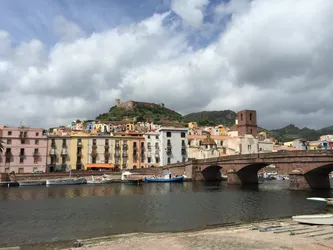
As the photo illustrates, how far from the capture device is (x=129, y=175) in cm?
7631

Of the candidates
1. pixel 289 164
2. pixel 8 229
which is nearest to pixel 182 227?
pixel 8 229

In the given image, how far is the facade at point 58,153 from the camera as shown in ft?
269

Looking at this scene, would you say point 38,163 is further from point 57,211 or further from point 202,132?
point 202,132

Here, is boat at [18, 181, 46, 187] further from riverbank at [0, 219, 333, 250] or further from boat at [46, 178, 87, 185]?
riverbank at [0, 219, 333, 250]

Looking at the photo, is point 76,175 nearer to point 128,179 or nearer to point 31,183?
point 31,183

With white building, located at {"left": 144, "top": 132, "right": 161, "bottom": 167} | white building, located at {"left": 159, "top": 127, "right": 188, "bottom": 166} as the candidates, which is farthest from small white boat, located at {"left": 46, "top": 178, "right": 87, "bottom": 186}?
white building, located at {"left": 159, "top": 127, "right": 188, "bottom": 166}

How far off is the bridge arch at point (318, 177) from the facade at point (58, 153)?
6149 centimetres

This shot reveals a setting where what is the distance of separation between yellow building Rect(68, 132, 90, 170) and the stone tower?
60624 mm

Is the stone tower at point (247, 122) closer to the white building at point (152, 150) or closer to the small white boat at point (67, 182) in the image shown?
the white building at point (152, 150)

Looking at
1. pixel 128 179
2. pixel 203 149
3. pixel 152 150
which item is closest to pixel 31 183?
pixel 128 179

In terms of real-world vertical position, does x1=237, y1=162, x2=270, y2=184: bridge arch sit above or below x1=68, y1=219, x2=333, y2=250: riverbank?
above

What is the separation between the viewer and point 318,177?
5000 cm

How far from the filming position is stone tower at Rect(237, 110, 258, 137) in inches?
4571

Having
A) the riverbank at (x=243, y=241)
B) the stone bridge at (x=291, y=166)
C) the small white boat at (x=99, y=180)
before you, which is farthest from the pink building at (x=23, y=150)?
the riverbank at (x=243, y=241)
